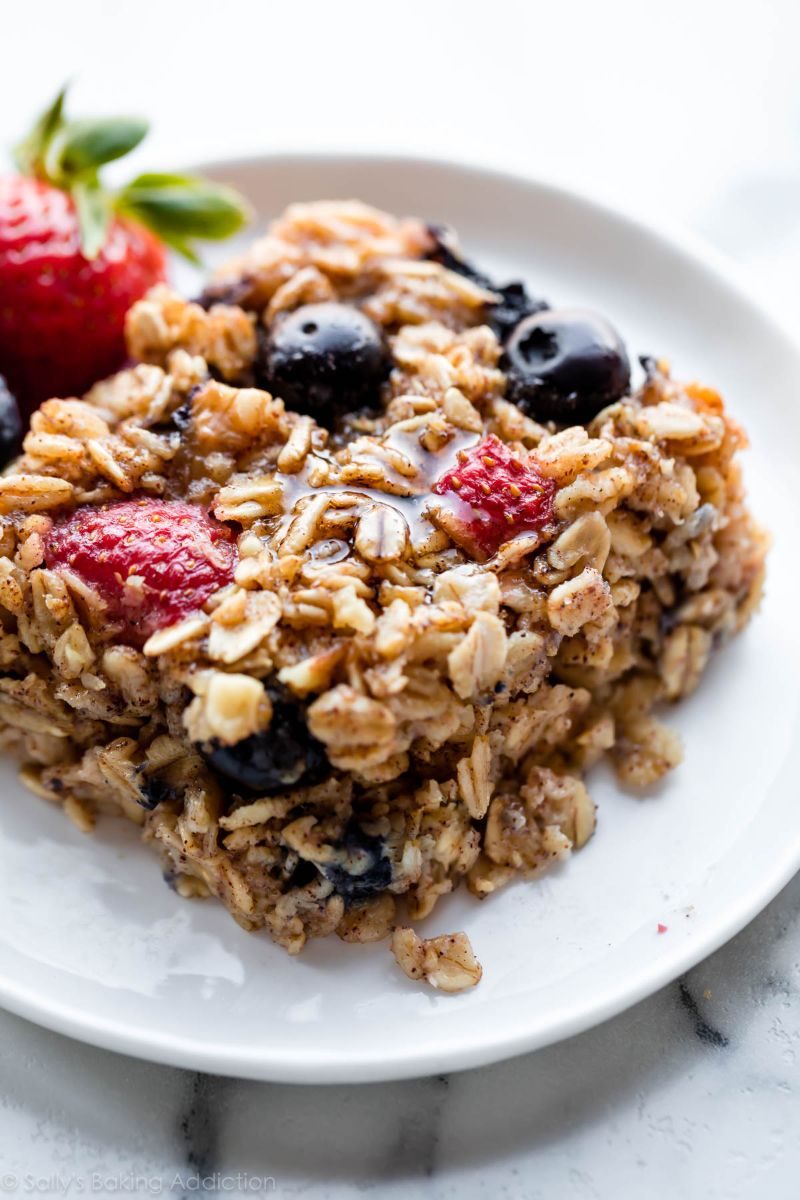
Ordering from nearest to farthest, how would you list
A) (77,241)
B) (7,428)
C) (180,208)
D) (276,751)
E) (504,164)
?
(276,751) → (7,428) → (77,241) → (180,208) → (504,164)

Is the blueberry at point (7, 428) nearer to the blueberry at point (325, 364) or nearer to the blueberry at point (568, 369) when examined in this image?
the blueberry at point (325, 364)

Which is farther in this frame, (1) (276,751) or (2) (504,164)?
(2) (504,164)

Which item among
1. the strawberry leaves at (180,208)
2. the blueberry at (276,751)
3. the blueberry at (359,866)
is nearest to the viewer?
the blueberry at (276,751)

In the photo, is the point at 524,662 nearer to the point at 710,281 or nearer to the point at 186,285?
the point at 710,281

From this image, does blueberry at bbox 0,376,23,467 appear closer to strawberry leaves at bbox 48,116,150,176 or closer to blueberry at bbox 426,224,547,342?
strawberry leaves at bbox 48,116,150,176

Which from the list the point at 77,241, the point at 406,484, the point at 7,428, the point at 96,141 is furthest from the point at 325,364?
the point at 96,141

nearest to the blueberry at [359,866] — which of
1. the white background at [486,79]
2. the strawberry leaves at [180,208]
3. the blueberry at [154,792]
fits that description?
the blueberry at [154,792]

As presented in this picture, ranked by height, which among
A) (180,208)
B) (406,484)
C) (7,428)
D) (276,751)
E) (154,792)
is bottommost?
(154,792)

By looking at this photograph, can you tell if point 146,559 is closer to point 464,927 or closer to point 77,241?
point 464,927
